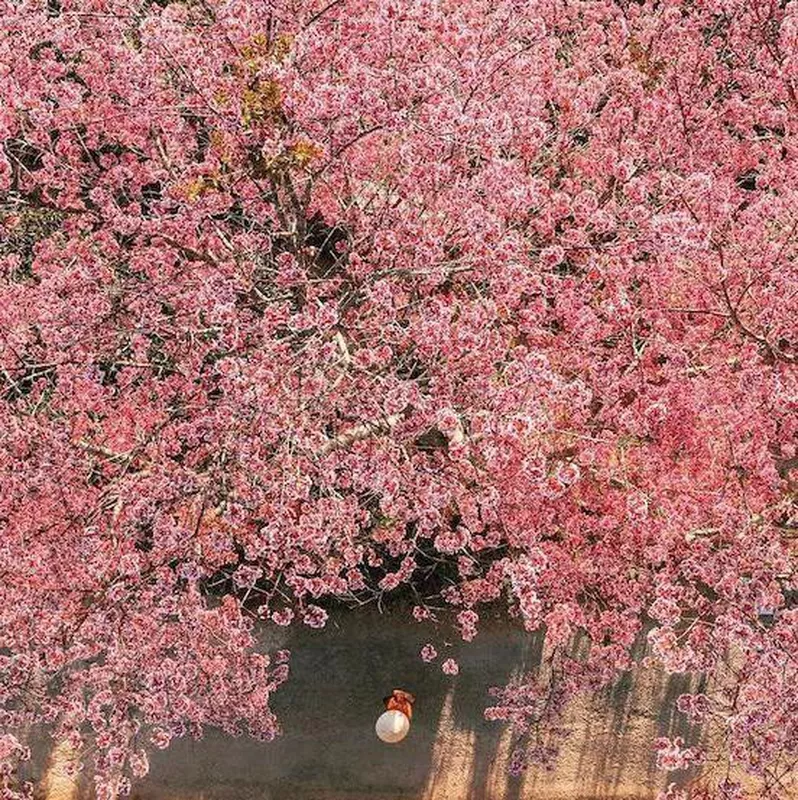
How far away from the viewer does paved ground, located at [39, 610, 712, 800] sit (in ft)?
33.0

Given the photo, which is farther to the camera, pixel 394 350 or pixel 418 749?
pixel 418 749

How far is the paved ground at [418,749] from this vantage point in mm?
10062

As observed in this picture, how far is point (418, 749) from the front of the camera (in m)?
10.1

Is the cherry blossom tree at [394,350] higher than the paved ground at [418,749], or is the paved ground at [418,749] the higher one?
the cherry blossom tree at [394,350]

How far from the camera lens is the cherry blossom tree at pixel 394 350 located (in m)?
6.89

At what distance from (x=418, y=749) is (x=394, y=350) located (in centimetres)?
558

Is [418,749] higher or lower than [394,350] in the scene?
lower

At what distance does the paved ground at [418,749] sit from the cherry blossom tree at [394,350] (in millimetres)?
400

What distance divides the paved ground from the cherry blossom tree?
1.31 ft

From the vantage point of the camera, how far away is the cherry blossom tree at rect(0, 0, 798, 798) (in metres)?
6.89

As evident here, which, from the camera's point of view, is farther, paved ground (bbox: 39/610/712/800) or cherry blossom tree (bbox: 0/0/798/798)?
paved ground (bbox: 39/610/712/800)

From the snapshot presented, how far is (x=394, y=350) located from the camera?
809 centimetres

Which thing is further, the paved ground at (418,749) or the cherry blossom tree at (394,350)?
the paved ground at (418,749)

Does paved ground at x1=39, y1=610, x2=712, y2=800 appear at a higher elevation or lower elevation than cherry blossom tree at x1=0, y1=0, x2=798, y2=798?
lower
